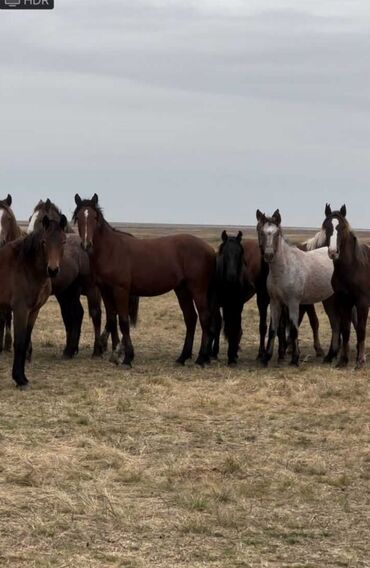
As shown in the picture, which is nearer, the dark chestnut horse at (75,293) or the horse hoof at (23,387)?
the horse hoof at (23,387)

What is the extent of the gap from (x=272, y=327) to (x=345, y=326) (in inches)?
42.3

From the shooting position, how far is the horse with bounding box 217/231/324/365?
12.1 metres

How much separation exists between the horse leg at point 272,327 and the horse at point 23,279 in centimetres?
371

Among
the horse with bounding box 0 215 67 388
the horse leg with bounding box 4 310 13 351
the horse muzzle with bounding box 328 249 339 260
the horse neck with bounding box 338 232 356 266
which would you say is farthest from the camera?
the horse leg with bounding box 4 310 13 351

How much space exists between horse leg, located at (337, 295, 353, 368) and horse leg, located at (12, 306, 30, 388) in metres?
4.64

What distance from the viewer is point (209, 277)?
12367 mm

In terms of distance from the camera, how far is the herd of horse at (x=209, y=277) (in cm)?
1180

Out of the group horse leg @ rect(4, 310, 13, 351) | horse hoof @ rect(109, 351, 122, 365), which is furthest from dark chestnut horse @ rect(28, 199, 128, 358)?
horse leg @ rect(4, 310, 13, 351)

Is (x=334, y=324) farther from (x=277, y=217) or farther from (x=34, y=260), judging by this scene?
(x=34, y=260)

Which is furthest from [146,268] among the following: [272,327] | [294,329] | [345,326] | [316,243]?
[316,243]

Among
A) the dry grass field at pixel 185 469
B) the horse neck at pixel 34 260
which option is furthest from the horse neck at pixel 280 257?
the horse neck at pixel 34 260

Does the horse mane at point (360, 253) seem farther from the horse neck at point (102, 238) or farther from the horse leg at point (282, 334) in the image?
the horse neck at point (102, 238)

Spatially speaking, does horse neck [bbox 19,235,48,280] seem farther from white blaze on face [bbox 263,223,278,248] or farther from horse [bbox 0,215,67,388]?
white blaze on face [bbox 263,223,278,248]

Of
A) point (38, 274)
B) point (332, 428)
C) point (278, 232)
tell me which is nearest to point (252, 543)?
point (332, 428)
